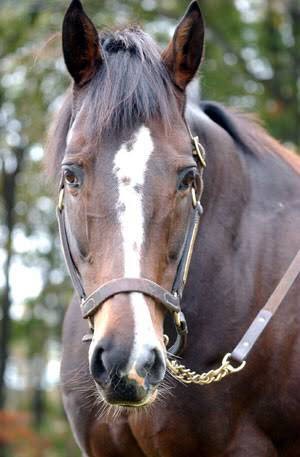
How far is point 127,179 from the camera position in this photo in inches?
165

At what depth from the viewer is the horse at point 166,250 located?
13.4 feet

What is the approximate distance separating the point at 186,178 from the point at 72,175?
1.77ft

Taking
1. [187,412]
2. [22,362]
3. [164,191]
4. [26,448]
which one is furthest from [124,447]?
[22,362]

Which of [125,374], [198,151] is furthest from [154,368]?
[198,151]

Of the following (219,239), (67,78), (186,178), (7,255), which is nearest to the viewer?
(186,178)

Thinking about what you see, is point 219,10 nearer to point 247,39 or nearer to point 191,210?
point 247,39

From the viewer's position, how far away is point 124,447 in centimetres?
493

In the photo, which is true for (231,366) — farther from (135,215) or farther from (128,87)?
(128,87)

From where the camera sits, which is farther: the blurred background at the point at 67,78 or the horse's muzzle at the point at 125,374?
the blurred background at the point at 67,78

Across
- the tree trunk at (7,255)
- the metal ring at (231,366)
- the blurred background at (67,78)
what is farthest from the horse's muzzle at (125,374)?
the tree trunk at (7,255)

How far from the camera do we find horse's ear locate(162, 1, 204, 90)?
4.68 meters

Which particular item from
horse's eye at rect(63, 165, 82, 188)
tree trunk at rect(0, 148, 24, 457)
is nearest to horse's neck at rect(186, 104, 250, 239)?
horse's eye at rect(63, 165, 82, 188)

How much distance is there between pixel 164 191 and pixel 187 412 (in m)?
1.23

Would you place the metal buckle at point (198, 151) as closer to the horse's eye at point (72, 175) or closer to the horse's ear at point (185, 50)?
the horse's ear at point (185, 50)
